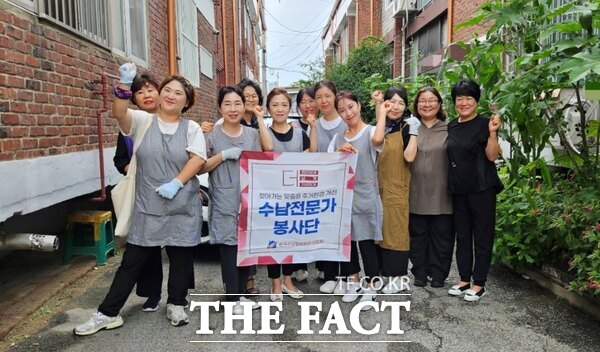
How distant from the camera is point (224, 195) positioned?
3416 mm

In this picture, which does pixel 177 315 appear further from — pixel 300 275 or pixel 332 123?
pixel 332 123

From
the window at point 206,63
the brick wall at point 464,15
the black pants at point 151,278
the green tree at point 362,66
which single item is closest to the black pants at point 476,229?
the black pants at point 151,278

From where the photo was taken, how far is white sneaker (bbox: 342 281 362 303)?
3742mm

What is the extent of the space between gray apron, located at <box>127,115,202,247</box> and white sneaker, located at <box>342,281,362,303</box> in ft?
4.33

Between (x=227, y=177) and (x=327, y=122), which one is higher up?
(x=327, y=122)

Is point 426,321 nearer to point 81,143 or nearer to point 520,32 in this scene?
point 520,32

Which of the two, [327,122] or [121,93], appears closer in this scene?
[121,93]

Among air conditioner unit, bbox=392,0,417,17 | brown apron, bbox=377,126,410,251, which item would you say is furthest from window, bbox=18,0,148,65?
air conditioner unit, bbox=392,0,417,17

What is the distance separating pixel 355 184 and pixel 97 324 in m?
2.07

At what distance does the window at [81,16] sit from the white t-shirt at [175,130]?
4.23ft

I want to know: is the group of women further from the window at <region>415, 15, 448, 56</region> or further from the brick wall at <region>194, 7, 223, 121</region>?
the window at <region>415, 15, 448, 56</region>

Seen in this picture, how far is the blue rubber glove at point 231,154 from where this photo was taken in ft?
11.0

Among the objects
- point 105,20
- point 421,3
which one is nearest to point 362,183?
point 105,20

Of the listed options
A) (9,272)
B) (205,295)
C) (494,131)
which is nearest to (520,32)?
(494,131)
